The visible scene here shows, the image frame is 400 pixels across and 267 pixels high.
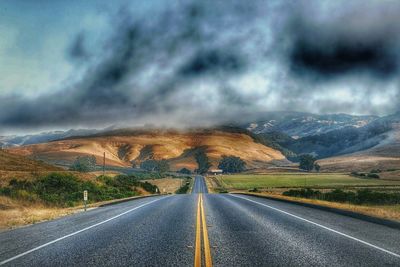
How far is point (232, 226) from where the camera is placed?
15594 mm

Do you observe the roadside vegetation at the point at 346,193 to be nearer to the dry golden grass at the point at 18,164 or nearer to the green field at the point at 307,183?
the green field at the point at 307,183

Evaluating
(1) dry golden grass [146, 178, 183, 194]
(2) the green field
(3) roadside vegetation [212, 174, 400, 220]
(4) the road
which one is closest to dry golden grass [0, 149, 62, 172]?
(1) dry golden grass [146, 178, 183, 194]

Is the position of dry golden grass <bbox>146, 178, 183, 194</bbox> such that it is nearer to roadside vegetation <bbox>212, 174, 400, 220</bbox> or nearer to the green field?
roadside vegetation <bbox>212, 174, 400, 220</bbox>

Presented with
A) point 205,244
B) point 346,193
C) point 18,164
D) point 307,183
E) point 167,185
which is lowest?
point 205,244

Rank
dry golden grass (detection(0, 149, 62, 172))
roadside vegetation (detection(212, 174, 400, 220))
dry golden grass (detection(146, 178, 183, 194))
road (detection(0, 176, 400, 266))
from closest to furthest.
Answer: road (detection(0, 176, 400, 266))
roadside vegetation (detection(212, 174, 400, 220))
dry golden grass (detection(0, 149, 62, 172))
dry golden grass (detection(146, 178, 183, 194))

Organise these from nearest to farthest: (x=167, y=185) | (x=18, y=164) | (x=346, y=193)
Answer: (x=346, y=193), (x=18, y=164), (x=167, y=185)

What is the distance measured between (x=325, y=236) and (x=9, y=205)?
22282 mm

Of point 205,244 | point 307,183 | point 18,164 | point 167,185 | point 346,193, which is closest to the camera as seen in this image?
point 205,244

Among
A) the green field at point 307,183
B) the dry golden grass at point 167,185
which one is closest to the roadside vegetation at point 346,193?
the green field at point 307,183

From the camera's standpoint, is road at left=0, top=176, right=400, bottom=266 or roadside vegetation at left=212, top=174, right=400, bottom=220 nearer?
road at left=0, top=176, right=400, bottom=266

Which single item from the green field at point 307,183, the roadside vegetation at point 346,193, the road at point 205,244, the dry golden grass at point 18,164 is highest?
the dry golden grass at point 18,164

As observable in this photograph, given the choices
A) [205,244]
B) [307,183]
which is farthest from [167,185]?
[205,244]

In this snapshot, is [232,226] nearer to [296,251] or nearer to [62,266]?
[296,251]

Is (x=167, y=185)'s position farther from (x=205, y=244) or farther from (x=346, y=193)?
(x=205, y=244)
